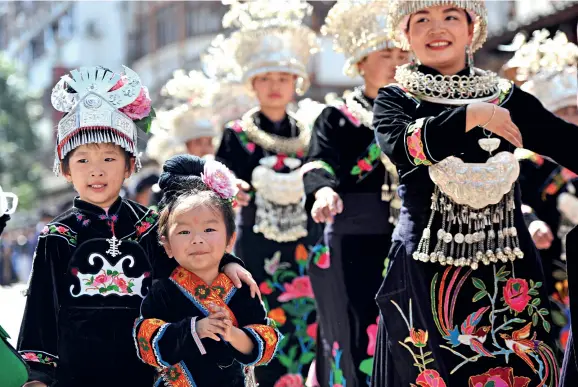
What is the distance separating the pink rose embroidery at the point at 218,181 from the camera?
4164 millimetres

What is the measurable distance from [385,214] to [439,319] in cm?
128

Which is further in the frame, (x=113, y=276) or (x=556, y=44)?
(x=556, y=44)

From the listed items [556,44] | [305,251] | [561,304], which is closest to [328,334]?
[305,251]

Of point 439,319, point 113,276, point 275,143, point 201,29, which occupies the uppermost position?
point 201,29

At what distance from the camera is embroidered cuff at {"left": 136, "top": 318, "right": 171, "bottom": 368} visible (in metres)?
3.86

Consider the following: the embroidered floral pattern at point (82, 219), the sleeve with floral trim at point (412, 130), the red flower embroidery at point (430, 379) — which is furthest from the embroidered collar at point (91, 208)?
the red flower embroidery at point (430, 379)

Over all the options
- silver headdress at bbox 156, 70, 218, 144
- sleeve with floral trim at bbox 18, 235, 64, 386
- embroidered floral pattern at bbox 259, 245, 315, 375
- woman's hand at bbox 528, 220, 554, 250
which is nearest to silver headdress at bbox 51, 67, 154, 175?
sleeve with floral trim at bbox 18, 235, 64, 386

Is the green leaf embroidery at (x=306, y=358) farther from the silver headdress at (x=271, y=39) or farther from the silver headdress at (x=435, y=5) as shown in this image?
the silver headdress at (x=435, y=5)

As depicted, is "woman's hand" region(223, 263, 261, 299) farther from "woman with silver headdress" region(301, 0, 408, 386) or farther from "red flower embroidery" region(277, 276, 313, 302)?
"red flower embroidery" region(277, 276, 313, 302)

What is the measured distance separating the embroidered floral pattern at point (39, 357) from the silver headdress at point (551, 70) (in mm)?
3773

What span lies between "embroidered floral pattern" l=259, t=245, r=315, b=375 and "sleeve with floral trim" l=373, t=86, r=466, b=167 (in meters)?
2.50

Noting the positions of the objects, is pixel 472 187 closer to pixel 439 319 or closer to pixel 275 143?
pixel 439 319

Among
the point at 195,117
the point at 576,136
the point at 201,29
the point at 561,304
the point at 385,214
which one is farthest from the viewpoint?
the point at 201,29

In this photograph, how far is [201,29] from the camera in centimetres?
3388
